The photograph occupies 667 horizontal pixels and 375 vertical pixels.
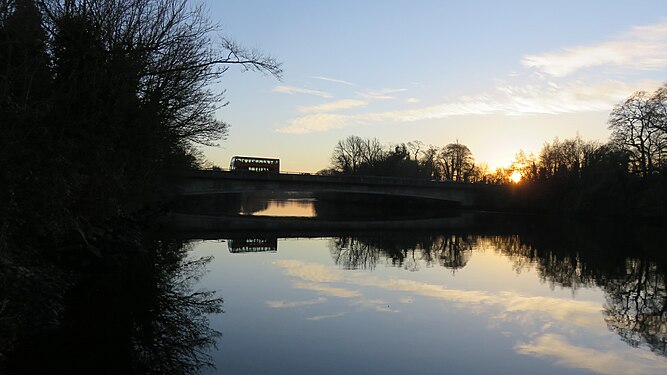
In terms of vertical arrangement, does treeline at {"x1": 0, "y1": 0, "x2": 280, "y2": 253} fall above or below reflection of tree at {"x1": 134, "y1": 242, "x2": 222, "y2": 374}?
above

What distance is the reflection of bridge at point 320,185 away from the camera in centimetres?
5934

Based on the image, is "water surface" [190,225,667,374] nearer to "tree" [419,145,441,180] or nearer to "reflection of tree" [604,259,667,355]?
"reflection of tree" [604,259,667,355]

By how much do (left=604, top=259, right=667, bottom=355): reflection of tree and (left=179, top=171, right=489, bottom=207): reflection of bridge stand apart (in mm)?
39568

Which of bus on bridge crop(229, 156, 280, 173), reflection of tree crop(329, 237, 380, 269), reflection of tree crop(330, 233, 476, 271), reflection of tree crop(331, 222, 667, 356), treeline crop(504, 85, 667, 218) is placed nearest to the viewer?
reflection of tree crop(331, 222, 667, 356)

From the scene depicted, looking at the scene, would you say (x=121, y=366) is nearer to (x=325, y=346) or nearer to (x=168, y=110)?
(x=325, y=346)

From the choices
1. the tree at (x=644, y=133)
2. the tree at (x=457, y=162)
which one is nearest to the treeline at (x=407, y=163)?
the tree at (x=457, y=162)

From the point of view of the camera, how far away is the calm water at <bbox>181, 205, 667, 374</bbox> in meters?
11.0

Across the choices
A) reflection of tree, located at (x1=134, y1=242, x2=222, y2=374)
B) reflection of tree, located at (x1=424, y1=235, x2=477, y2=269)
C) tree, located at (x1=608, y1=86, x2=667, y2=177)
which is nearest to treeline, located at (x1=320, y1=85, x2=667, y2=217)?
tree, located at (x1=608, y1=86, x2=667, y2=177)

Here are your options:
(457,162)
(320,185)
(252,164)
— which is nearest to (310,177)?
(320,185)

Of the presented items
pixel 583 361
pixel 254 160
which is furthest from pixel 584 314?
pixel 254 160

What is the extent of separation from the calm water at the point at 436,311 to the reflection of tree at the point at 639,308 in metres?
0.05

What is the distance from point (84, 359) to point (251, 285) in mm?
8787

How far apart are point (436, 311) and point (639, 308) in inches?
254

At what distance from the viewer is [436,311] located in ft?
50.4
